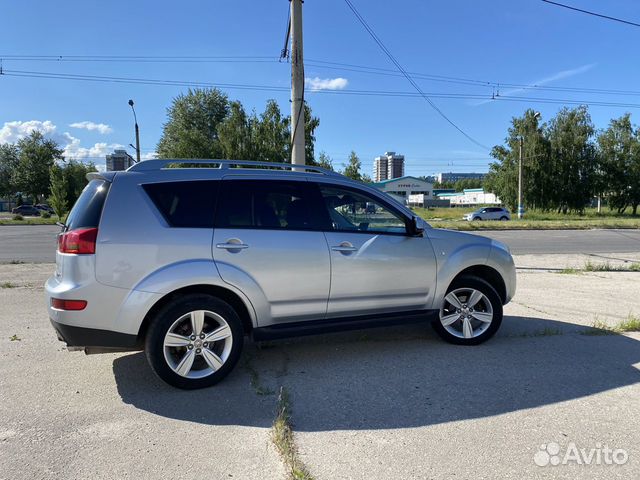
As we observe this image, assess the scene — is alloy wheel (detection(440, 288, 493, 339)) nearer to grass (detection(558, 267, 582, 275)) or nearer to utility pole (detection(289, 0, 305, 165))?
utility pole (detection(289, 0, 305, 165))

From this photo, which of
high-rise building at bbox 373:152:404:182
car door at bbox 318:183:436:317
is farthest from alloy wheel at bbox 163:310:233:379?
high-rise building at bbox 373:152:404:182

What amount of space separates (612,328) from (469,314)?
215cm

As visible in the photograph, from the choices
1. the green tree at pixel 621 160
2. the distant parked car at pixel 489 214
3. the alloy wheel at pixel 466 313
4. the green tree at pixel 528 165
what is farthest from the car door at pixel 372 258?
the green tree at pixel 621 160

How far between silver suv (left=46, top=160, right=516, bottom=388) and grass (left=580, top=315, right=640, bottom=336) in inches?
67.2

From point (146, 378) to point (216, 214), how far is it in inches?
63.2

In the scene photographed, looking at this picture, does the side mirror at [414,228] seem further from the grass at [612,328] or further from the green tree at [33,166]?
the green tree at [33,166]

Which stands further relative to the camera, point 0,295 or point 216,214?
point 0,295

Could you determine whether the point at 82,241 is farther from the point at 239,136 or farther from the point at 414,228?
the point at 239,136

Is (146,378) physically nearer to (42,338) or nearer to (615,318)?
(42,338)

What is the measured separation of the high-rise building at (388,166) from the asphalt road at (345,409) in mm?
136365

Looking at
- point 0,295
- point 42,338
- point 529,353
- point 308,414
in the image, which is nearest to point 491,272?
point 529,353

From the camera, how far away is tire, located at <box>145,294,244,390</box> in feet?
11.9

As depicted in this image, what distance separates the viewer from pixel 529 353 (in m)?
4.68

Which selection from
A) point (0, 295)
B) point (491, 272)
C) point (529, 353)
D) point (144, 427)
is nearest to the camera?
point (144, 427)
